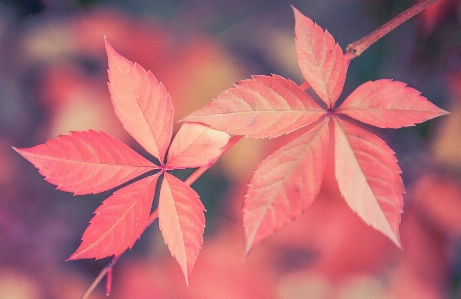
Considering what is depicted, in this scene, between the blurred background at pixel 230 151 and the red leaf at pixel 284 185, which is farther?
the blurred background at pixel 230 151

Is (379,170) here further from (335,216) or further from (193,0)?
(193,0)

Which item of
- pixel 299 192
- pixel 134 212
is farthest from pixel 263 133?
pixel 134 212

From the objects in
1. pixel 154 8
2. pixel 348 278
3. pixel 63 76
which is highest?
pixel 154 8

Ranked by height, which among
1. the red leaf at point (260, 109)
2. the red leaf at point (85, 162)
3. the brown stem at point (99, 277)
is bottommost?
the brown stem at point (99, 277)

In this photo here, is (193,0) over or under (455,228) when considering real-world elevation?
over

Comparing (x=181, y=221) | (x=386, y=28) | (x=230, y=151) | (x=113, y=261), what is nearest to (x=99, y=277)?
(x=113, y=261)

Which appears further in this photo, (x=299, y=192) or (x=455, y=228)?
(x=455, y=228)

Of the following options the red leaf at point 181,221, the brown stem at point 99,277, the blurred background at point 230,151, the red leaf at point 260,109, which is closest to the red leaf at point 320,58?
the red leaf at point 260,109

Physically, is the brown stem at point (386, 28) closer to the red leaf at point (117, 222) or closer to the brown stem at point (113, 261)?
the brown stem at point (113, 261)
